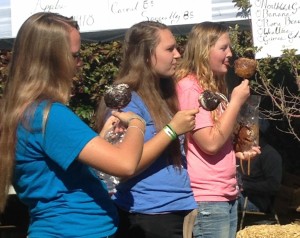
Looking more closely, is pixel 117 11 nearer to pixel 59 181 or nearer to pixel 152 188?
pixel 152 188

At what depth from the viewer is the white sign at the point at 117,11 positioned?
4.66m

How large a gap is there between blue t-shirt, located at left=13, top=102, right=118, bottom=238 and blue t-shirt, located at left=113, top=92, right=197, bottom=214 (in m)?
0.50

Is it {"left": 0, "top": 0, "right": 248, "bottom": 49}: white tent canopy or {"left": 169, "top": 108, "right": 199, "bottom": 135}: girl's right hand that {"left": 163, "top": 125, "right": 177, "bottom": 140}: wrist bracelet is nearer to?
{"left": 169, "top": 108, "right": 199, "bottom": 135}: girl's right hand

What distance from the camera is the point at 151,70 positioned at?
3.28 meters

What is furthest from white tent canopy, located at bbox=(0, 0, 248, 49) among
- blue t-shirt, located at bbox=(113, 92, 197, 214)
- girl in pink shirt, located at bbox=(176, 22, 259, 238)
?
blue t-shirt, located at bbox=(113, 92, 197, 214)

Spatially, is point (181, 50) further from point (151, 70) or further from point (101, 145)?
point (101, 145)

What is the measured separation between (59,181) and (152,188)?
0.71 m

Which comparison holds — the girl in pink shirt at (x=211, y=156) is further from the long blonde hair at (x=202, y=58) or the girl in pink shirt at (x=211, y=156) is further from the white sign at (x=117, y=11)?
the white sign at (x=117, y=11)

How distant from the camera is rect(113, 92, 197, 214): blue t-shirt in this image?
3098mm

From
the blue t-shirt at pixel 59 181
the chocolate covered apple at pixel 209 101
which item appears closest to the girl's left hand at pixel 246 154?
the chocolate covered apple at pixel 209 101

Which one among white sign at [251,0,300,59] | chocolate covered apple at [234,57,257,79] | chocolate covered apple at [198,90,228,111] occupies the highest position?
white sign at [251,0,300,59]

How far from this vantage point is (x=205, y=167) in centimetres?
356

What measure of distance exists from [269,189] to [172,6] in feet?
5.99

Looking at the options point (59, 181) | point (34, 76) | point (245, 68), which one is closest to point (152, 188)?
point (59, 181)
